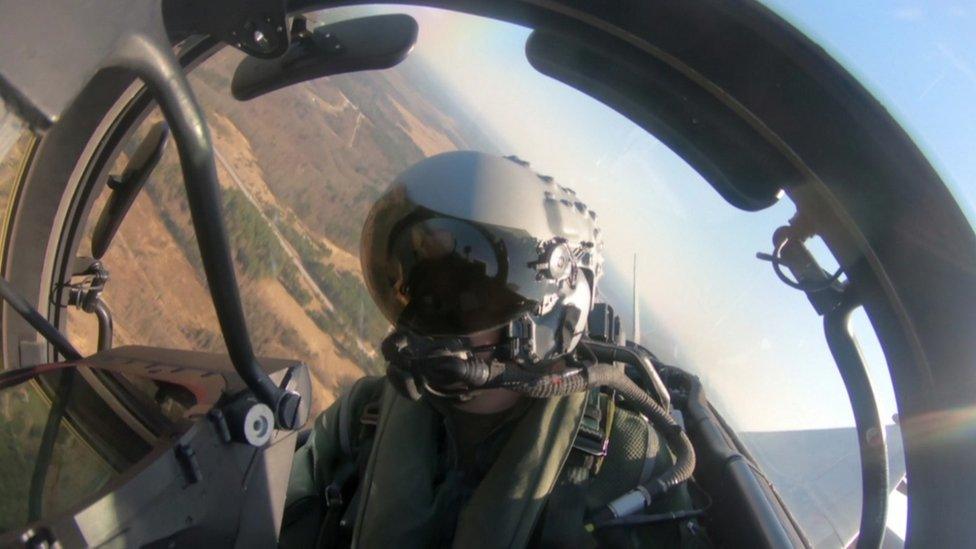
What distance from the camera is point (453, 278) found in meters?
1.48

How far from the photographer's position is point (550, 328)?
162cm

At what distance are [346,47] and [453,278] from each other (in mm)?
568

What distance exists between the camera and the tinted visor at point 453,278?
58.2 inches

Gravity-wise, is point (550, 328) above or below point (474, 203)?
below

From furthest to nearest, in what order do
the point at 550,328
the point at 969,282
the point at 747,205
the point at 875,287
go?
the point at 550,328 → the point at 747,205 → the point at 875,287 → the point at 969,282

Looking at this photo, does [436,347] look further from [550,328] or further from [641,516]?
[641,516]

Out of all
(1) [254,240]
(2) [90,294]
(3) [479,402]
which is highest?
(1) [254,240]

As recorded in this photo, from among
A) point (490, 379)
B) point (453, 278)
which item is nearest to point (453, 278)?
point (453, 278)

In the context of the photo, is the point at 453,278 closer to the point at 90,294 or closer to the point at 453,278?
the point at 453,278

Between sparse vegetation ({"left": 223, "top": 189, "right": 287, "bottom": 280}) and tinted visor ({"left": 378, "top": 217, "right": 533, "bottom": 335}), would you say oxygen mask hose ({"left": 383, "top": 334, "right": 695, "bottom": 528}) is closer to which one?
tinted visor ({"left": 378, "top": 217, "right": 533, "bottom": 335})

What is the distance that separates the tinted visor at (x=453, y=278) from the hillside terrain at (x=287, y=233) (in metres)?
4.89

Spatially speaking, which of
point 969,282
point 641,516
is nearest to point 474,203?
point 641,516

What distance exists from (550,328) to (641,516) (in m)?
0.46

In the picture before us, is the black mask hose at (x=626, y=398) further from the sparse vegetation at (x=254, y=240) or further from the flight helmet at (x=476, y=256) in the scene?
the sparse vegetation at (x=254, y=240)
